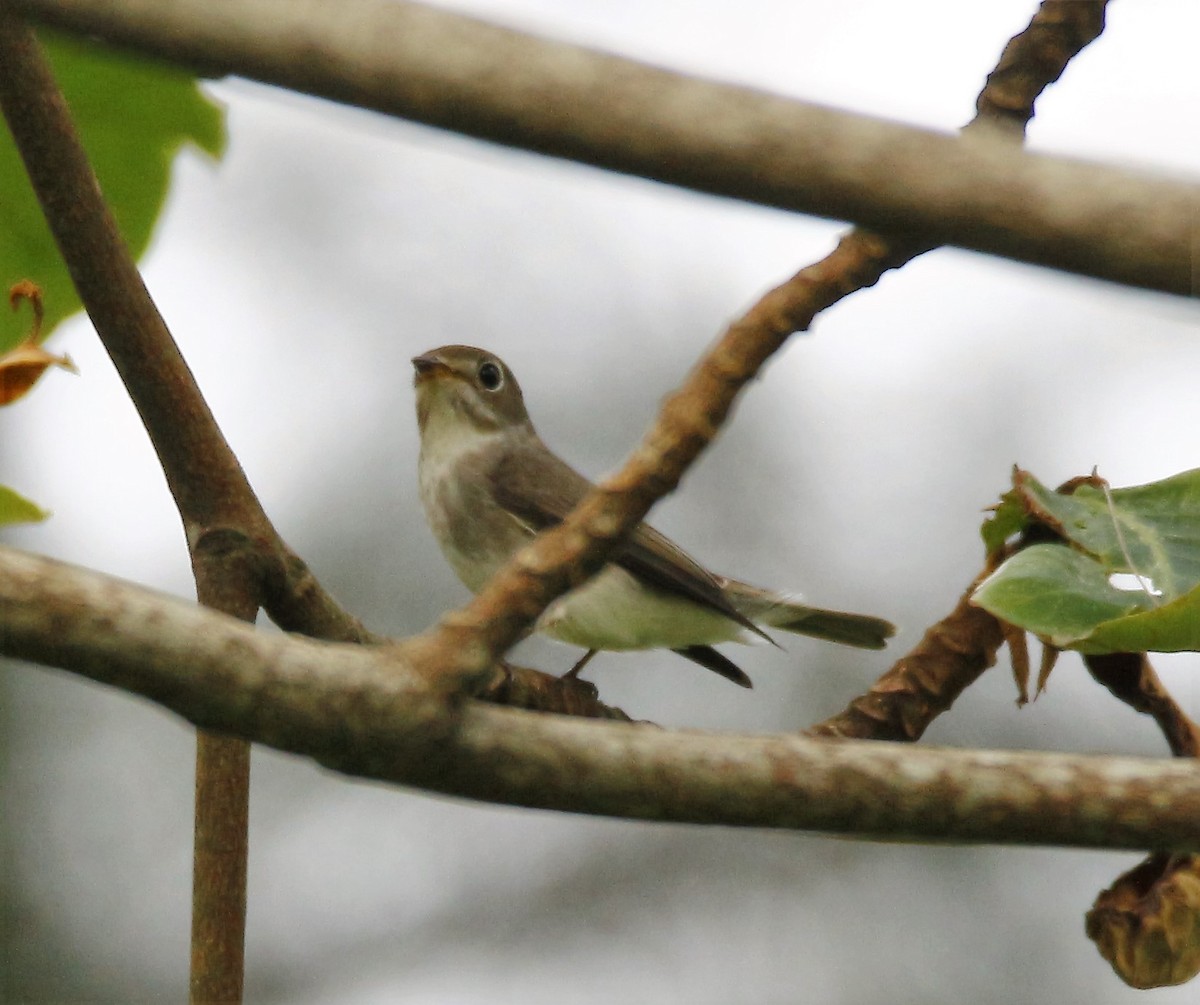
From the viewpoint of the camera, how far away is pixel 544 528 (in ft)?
16.6

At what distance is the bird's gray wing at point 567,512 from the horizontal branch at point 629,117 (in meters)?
3.82

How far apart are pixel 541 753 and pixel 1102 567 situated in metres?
1.07

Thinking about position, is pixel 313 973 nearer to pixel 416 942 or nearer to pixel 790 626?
pixel 416 942

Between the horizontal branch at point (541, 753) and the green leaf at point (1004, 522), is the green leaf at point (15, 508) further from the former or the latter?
the green leaf at point (1004, 522)

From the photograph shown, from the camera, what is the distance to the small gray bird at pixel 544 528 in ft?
16.2

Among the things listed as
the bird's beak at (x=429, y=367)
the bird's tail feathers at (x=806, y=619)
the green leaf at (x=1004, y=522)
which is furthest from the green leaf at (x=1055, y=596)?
the bird's beak at (x=429, y=367)

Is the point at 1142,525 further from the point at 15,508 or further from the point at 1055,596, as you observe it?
the point at 15,508

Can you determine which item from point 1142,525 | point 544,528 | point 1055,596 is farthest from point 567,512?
point 1055,596

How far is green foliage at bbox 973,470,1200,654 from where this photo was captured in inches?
84.0

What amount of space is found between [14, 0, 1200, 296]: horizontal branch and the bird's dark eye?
4.66m

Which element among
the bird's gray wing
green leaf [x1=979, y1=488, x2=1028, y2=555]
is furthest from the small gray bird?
green leaf [x1=979, y1=488, x2=1028, y2=555]

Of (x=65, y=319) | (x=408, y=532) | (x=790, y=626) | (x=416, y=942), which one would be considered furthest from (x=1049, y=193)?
(x=408, y=532)

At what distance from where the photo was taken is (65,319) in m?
3.09

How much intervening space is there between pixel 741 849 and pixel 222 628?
7017 millimetres
